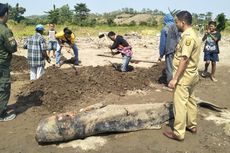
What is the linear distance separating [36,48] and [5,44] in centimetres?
245

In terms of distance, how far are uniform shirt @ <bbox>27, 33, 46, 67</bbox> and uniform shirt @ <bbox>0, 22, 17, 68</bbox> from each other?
7.38 ft

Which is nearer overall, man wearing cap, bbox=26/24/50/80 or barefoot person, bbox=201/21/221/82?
man wearing cap, bbox=26/24/50/80

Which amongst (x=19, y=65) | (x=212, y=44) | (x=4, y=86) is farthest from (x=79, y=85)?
(x=212, y=44)

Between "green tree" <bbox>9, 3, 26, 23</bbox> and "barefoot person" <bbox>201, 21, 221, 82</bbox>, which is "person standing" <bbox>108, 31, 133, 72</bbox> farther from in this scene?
"green tree" <bbox>9, 3, 26, 23</bbox>

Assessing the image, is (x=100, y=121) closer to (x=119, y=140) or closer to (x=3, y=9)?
(x=119, y=140)

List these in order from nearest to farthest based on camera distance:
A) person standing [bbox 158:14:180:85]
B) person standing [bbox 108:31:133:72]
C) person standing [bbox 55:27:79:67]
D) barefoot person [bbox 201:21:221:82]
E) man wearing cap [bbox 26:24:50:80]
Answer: person standing [bbox 158:14:180:85] < man wearing cap [bbox 26:24:50:80] < barefoot person [bbox 201:21:221:82] < person standing [bbox 108:31:133:72] < person standing [bbox 55:27:79:67]

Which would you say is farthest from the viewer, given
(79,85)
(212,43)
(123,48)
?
(123,48)

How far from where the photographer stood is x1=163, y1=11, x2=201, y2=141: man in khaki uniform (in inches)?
187

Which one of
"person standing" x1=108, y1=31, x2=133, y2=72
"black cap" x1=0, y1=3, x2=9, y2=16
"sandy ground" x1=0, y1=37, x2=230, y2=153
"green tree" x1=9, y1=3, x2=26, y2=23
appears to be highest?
"green tree" x1=9, y1=3, x2=26, y2=23

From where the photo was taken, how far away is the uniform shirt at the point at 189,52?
4.74 meters

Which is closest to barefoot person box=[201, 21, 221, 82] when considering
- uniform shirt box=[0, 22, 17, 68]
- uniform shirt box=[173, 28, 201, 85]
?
uniform shirt box=[173, 28, 201, 85]

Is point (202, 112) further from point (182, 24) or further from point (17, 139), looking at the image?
point (17, 139)

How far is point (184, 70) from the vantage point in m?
4.82

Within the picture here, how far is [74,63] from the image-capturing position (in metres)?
10.9
